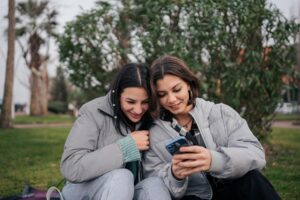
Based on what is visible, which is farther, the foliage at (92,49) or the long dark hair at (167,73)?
the foliage at (92,49)

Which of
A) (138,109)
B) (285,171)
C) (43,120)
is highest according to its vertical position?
(138,109)

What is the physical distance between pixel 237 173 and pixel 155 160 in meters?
0.55

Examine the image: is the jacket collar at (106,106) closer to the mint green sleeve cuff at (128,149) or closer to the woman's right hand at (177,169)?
the mint green sleeve cuff at (128,149)

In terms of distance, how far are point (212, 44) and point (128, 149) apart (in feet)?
11.4

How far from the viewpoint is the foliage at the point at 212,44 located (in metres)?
5.61

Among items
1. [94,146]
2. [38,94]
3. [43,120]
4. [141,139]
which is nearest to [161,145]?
[141,139]

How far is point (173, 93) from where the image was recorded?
8.67 feet

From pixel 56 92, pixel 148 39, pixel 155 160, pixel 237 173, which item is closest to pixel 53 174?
pixel 148 39

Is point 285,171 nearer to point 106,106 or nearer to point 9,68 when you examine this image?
point 106,106

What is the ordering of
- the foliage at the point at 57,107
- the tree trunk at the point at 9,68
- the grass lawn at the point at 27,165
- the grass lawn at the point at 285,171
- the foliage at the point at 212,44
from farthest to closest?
1. the foliage at the point at 57,107
2. the tree trunk at the point at 9,68
3. the foliage at the point at 212,44
4. the grass lawn at the point at 27,165
5. the grass lawn at the point at 285,171

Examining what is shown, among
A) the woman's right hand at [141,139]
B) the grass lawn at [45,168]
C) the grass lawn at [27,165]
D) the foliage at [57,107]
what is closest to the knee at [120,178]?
the woman's right hand at [141,139]

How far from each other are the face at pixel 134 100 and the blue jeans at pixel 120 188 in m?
0.38

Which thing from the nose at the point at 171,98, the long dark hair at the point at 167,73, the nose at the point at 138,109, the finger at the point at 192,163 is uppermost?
the long dark hair at the point at 167,73

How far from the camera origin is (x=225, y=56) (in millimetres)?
5824
